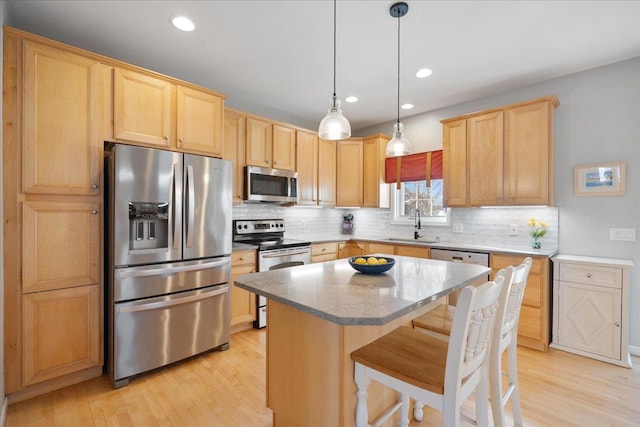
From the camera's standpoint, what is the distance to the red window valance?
4.01 meters

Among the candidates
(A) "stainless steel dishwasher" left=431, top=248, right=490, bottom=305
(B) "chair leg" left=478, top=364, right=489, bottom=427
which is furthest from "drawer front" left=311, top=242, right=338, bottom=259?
(B) "chair leg" left=478, top=364, right=489, bottom=427

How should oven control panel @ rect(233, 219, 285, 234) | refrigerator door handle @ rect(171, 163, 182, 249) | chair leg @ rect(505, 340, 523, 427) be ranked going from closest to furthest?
chair leg @ rect(505, 340, 523, 427) → refrigerator door handle @ rect(171, 163, 182, 249) → oven control panel @ rect(233, 219, 285, 234)

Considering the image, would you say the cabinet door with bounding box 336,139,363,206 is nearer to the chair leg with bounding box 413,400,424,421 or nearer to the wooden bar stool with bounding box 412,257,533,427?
the wooden bar stool with bounding box 412,257,533,427

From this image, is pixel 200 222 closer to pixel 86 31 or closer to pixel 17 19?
pixel 86 31

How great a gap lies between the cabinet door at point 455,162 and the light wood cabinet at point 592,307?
1141mm

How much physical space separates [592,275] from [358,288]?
8.14 feet

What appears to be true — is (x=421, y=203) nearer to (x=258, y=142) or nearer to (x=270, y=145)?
(x=270, y=145)

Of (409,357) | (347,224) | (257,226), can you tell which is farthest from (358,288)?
(347,224)

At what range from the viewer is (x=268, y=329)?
1.70 metres

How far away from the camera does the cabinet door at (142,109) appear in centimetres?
233

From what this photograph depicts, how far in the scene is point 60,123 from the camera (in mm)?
2105

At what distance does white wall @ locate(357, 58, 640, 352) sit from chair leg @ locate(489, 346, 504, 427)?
7.33 ft

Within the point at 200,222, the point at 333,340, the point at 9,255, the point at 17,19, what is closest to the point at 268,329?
the point at 333,340

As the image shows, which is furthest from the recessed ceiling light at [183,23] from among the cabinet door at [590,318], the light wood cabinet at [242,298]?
the cabinet door at [590,318]
